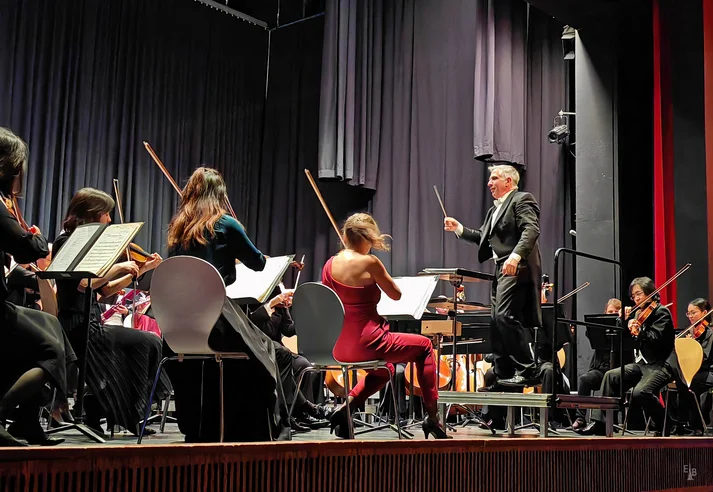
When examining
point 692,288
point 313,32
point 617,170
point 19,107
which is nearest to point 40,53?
point 19,107

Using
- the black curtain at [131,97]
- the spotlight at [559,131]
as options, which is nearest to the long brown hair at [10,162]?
the black curtain at [131,97]

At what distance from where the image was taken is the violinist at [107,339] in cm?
375

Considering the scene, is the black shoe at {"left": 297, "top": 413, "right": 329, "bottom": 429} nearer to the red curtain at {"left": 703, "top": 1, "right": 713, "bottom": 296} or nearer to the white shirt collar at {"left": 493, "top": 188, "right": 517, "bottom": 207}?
the white shirt collar at {"left": 493, "top": 188, "right": 517, "bottom": 207}

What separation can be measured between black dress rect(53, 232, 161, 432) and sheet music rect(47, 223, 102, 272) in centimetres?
20

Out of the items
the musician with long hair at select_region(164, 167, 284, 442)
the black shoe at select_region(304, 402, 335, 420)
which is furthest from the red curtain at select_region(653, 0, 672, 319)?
the musician with long hair at select_region(164, 167, 284, 442)

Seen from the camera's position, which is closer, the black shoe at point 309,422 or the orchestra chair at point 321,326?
the orchestra chair at point 321,326

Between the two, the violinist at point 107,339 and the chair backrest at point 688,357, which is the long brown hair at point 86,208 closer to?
the violinist at point 107,339

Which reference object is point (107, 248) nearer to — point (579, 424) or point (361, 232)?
point (361, 232)

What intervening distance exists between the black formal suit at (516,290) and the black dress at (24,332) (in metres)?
2.46

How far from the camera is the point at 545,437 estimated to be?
4312 millimetres

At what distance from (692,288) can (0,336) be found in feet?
19.5

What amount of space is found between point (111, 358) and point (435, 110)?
6.69 meters

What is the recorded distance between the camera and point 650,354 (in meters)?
5.98

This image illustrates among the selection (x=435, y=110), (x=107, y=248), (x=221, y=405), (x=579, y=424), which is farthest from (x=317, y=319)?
(x=435, y=110)
